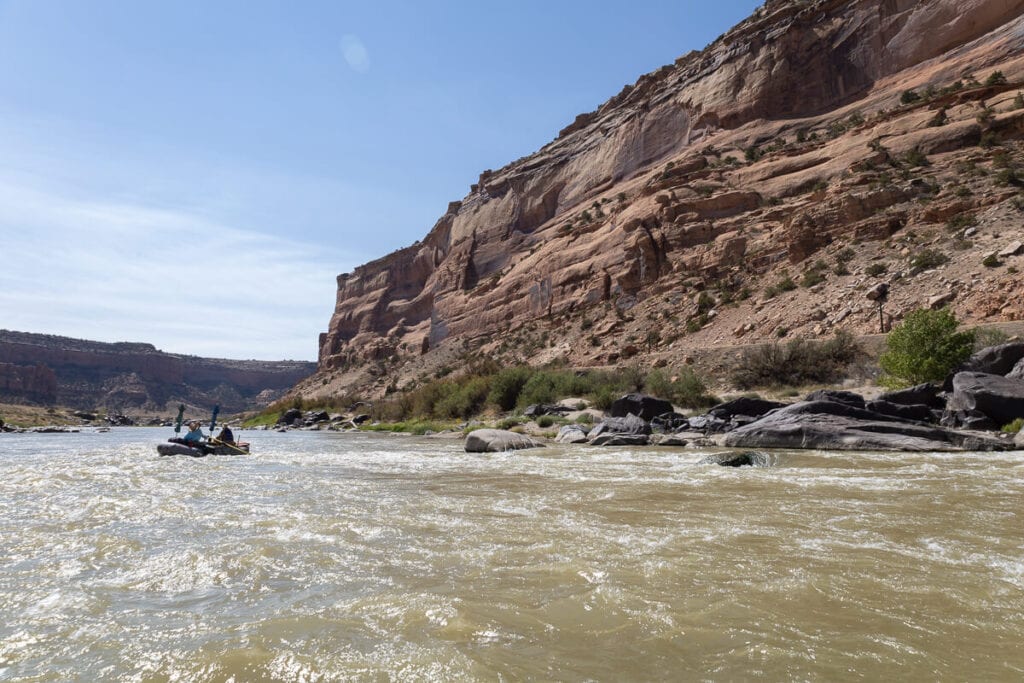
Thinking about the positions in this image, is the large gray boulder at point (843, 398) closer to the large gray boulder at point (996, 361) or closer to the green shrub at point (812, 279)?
the large gray boulder at point (996, 361)

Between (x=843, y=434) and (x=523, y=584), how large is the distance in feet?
35.8

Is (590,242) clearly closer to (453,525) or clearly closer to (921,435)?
(921,435)

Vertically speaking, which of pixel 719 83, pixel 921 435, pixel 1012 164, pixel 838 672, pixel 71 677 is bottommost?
pixel 71 677

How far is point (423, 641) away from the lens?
2934mm

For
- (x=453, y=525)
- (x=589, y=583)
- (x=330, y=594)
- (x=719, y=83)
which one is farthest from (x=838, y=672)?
(x=719, y=83)

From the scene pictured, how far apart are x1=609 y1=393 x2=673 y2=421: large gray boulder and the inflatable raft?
37.6ft

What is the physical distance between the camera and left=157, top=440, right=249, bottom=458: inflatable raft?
15094 millimetres

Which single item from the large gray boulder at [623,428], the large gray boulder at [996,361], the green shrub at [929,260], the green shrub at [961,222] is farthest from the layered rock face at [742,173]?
the large gray boulder at [623,428]

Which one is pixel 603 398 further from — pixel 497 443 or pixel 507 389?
pixel 497 443

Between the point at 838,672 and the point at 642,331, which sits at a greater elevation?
the point at 642,331

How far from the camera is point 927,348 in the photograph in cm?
1694

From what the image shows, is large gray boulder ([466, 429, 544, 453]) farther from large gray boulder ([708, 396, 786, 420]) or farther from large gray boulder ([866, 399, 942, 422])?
large gray boulder ([866, 399, 942, 422])

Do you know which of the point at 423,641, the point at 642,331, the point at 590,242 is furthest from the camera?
the point at 590,242

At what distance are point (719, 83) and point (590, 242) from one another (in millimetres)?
15906
